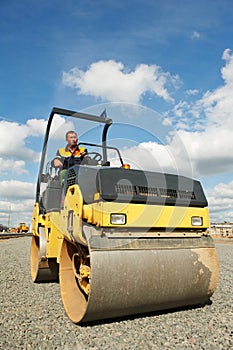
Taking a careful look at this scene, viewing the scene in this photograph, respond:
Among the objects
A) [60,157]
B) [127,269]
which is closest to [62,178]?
[60,157]

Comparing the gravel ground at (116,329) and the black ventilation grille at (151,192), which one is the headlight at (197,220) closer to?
the black ventilation grille at (151,192)

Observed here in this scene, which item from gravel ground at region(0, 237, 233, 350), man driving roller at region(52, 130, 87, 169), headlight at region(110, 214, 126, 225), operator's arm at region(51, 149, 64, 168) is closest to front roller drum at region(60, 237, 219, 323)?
gravel ground at region(0, 237, 233, 350)

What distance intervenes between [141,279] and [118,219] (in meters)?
0.70

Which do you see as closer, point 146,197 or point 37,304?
point 146,197

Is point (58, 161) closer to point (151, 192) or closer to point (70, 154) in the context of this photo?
point (70, 154)

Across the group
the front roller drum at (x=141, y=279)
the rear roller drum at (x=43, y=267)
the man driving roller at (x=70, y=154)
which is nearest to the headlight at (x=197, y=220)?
the front roller drum at (x=141, y=279)

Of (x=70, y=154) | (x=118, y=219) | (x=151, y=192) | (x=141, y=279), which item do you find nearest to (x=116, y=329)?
(x=141, y=279)

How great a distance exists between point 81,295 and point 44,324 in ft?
2.04

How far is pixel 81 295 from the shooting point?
4.15 m

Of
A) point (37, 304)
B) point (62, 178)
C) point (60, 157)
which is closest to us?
point (37, 304)

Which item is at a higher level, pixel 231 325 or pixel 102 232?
pixel 102 232

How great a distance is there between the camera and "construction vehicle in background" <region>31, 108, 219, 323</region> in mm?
3396

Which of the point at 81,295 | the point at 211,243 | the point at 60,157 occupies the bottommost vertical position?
the point at 81,295

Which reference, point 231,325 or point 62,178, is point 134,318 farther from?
point 62,178
